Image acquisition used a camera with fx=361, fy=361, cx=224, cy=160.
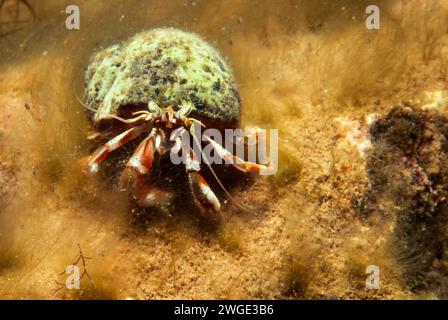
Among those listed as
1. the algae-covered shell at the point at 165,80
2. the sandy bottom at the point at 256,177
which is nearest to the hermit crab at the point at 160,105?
the algae-covered shell at the point at 165,80

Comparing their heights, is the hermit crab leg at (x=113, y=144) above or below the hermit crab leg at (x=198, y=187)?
above

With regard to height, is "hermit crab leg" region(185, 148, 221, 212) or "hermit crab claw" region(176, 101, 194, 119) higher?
"hermit crab claw" region(176, 101, 194, 119)

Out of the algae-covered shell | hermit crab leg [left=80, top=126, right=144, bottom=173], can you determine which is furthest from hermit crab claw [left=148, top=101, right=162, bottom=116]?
hermit crab leg [left=80, top=126, right=144, bottom=173]

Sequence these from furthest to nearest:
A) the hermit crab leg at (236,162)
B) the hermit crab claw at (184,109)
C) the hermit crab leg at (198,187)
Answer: the hermit crab leg at (236,162) → the hermit crab leg at (198,187) → the hermit crab claw at (184,109)

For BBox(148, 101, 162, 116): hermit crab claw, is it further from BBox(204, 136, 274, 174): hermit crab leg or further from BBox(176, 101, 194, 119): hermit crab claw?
BBox(204, 136, 274, 174): hermit crab leg

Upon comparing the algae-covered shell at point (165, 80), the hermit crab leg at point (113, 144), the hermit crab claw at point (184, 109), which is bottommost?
the hermit crab leg at point (113, 144)

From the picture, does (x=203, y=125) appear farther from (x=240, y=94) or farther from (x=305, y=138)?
(x=305, y=138)

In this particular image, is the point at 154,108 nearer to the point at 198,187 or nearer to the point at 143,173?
the point at 143,173

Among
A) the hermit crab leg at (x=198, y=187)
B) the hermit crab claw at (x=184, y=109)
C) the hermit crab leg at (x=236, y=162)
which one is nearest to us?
the hermit crab claw at (x=184, y=109)

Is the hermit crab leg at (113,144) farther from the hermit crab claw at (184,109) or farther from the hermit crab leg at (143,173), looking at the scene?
the hermit crab claw at (184,109)
